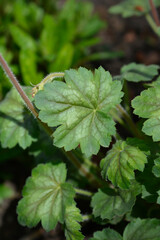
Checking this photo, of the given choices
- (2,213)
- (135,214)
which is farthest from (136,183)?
(2,213)

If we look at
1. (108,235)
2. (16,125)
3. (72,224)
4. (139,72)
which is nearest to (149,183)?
(108,235)

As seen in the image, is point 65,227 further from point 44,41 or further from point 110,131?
point 44,41

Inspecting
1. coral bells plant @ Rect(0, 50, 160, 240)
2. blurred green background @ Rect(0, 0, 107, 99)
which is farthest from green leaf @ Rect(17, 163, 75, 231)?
blurred green background @ Rect(0, 0, 107, 99)

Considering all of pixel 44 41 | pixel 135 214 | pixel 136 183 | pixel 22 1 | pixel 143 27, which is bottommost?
pixel 135 214

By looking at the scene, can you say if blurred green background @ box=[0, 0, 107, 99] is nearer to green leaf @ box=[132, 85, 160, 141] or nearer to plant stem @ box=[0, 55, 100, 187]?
plant stem @ box=[0, 55, 100, 187]

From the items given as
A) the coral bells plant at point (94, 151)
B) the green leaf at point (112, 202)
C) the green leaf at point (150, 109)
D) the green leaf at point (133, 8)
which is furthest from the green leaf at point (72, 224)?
the green leaf at point (133, 8)

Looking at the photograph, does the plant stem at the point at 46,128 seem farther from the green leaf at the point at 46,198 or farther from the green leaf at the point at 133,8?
the green leaf at the point at 133,8
